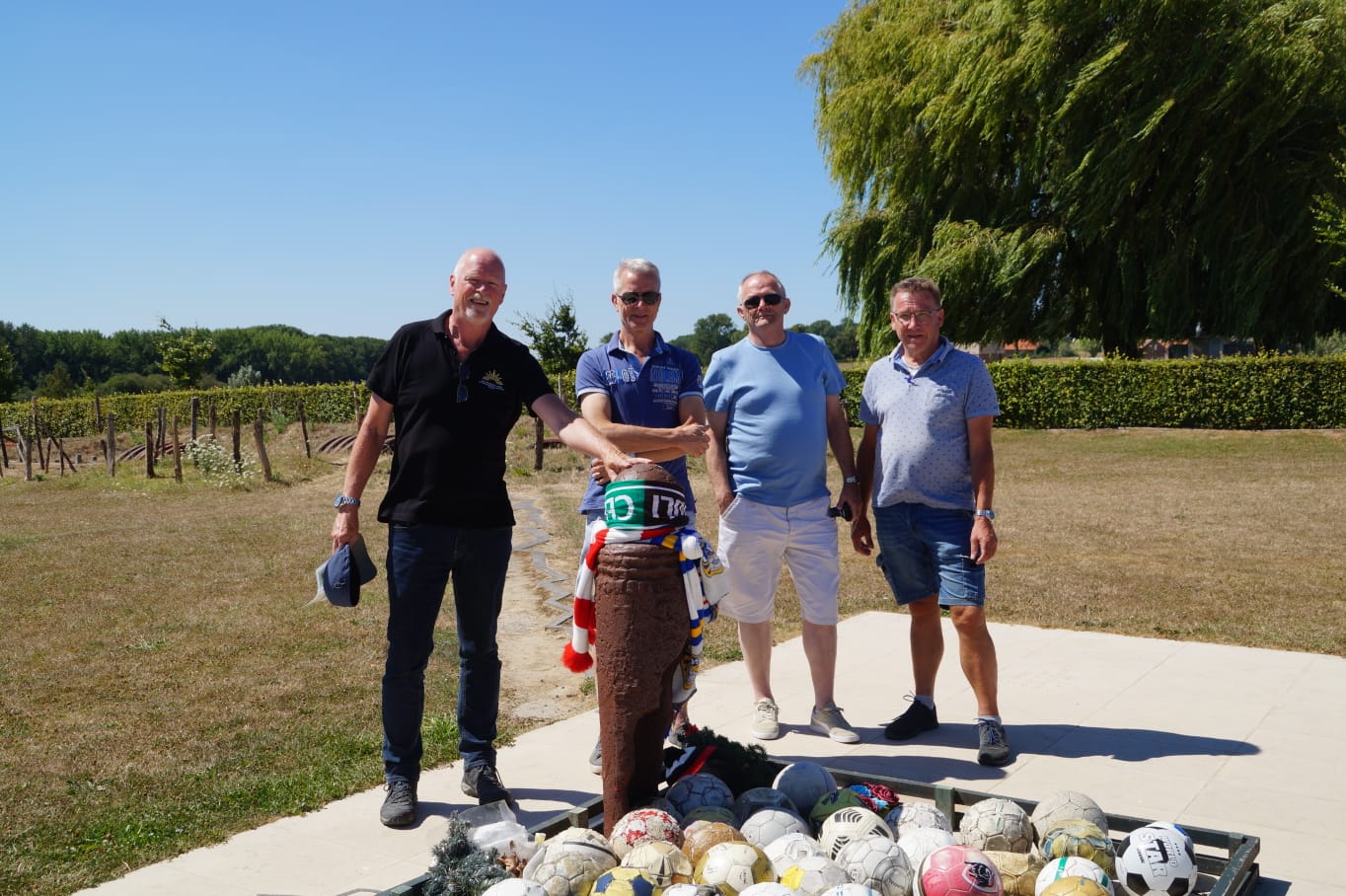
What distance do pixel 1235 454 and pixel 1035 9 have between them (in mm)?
10150

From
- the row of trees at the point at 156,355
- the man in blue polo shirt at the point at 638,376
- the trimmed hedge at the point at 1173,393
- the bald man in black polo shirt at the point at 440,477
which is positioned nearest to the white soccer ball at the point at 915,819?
the man in blue polo shirt at the point at 638,376

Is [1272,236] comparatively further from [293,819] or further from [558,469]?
[293,819]

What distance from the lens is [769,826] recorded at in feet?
11.0

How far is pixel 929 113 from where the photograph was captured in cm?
2316

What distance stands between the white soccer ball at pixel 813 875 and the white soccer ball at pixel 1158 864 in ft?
2.71

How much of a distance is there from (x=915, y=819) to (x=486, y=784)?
64.9 inches

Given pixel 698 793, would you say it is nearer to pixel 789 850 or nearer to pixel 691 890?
pixel 789 850

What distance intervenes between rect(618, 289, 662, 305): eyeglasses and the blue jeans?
1.03 m

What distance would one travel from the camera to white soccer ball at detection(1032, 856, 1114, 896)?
2947 millimetres

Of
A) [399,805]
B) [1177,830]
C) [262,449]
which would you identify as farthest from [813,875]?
[262,449]

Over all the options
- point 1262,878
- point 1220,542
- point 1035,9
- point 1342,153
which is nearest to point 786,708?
point 1262,878

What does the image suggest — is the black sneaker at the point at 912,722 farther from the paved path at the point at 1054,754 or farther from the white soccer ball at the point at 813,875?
the white soccer ball at the point at 813,875

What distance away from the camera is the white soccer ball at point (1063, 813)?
11.0 feet

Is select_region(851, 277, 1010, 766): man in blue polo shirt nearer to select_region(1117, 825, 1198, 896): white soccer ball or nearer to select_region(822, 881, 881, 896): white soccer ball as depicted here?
select_region(1117, 825, 1198, 896): white soccer ball
